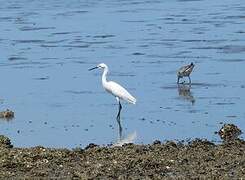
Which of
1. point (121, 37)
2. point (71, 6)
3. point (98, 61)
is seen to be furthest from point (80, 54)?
point (71, 6)

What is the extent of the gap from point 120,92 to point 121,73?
184 inches

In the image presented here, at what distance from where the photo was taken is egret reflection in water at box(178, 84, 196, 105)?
65.4 feet

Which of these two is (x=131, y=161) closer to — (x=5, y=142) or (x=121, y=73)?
(x=5, y=142)

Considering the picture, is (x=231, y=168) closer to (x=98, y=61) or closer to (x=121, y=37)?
(x=98, y=61)

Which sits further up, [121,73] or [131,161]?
[121,73]

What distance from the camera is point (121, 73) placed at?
23.4m

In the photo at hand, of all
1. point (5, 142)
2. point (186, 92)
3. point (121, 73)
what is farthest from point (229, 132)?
point (121, 73)

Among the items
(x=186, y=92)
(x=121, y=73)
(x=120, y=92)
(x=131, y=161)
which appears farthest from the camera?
(x=121, y=73)

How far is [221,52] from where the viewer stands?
2650 centimetres

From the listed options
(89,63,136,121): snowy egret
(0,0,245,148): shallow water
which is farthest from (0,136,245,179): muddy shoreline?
(89,63,136,121): snowy egret

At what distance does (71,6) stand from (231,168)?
36824 mm

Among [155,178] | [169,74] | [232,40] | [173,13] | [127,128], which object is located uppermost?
[173,13]

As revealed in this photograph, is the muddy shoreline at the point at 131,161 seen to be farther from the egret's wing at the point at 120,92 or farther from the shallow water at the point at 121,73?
the egret's wing at the point at 120,92

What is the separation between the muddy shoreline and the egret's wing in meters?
4.26
